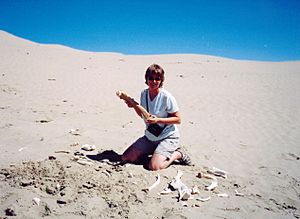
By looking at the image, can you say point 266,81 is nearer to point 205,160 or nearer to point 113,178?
point 205,160

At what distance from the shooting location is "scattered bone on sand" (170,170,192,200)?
3.64 m

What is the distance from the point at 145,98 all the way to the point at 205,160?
62.3 inches

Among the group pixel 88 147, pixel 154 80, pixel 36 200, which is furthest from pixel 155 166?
pixel 36 200

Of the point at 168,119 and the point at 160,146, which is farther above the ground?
the point at 168,119

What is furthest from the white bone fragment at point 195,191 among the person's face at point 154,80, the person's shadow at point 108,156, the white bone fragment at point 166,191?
the person's face at point 154,80

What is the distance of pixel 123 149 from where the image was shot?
5.45 meters

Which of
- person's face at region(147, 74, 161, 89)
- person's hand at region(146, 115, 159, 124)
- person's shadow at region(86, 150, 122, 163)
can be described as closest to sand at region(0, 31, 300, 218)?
person's shadow at region(86, 150, 122, 163)

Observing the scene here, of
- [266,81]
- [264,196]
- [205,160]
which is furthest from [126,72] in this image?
[264,196]

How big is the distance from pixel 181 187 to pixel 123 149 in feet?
5.97

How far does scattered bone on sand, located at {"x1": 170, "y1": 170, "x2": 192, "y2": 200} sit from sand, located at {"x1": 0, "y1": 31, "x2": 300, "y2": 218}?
0.07 metres

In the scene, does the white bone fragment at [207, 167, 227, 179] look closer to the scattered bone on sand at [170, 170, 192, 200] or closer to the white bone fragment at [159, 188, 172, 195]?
the scattered bone on sand at [170, 170, 192, 200]

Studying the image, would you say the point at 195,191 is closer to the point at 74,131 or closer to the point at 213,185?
the point at 213,185

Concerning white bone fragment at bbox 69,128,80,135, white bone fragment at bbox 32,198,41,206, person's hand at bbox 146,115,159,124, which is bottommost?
white bone fragment at bbox 32,198,41,206

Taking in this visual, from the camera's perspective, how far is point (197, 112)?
9.27 m
